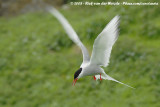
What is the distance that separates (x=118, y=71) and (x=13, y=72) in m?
2.82

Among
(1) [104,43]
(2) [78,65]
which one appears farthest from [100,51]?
(2) [78,65]

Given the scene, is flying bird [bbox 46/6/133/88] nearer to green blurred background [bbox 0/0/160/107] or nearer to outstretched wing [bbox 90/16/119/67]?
outstretched wing [bbox 90/16/119/67]

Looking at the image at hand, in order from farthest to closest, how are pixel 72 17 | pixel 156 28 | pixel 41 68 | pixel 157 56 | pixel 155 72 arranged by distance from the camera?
pixel 72 17 → pixel 41 68 → pixel 156 28 → pixel 157 56 → pixel 155 72

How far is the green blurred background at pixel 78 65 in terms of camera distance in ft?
18.1

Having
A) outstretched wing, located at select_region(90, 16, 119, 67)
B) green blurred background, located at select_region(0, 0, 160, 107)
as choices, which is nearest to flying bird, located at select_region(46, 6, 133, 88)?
outstretched wing, located at select_region(90, 16, 119, 67)

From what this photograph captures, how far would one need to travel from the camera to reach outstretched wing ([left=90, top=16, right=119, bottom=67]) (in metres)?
A: 1.80

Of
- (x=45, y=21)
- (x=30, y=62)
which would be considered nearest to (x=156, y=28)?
(x=30, y=62)

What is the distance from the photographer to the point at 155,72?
5.55 meters

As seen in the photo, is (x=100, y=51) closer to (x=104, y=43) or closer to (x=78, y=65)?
(x=104, y=43)

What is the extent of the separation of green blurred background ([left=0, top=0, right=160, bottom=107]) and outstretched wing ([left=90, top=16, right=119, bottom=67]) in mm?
2543

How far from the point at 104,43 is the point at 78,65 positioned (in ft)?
15.0

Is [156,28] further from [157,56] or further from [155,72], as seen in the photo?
[155,72]

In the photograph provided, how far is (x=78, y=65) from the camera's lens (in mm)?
6441

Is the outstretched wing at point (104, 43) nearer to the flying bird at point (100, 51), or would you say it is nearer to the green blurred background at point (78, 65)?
the flying bird at point (100, 51)
